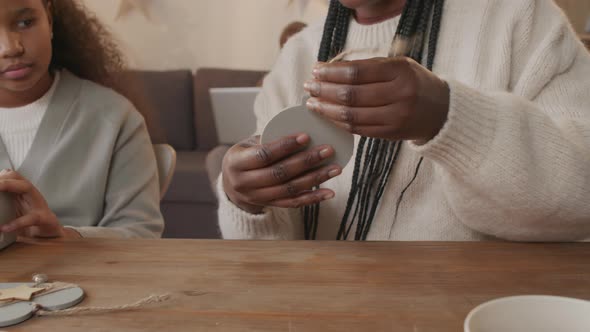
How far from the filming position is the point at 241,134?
9.05ft

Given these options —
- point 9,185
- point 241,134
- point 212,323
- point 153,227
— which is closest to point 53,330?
point 212,323

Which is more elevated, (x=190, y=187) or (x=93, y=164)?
(x=93, y=164)

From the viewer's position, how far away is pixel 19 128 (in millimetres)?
1226

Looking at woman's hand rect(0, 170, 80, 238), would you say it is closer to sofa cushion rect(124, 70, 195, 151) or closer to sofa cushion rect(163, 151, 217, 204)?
sofa cushion rect(163, 151, 217, 204)

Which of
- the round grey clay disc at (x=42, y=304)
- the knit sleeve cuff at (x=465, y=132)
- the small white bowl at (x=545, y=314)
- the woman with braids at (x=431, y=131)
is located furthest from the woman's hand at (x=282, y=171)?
the small white bowl at (x=545, y=314)

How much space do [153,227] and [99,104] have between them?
301mm

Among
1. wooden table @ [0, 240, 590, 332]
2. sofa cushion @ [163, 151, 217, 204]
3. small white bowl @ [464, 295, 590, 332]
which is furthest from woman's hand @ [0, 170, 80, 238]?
sofa cushion @ [163, 151, 217, 204]

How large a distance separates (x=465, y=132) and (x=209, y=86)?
302 centimetres

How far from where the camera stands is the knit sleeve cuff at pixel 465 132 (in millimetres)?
645

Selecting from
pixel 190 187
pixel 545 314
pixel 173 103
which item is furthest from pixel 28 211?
pixel 173 103

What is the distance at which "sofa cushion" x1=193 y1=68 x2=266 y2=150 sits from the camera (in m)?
3.48

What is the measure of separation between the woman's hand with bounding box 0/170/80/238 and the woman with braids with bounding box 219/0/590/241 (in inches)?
10.1

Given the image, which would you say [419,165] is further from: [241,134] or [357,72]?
[241,134]

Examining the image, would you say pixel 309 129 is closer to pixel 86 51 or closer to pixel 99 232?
pixel 99 232
